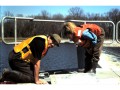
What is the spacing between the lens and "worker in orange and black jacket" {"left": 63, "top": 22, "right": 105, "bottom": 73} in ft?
15.4

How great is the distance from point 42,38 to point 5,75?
0.64m

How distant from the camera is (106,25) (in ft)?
19.3

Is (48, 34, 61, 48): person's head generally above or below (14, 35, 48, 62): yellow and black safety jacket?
above

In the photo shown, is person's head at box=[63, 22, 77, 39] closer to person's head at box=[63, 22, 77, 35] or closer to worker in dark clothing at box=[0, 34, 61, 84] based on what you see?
person's head at box=[63, 22, 77, 35]

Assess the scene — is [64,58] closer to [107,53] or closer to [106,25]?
[107,53]

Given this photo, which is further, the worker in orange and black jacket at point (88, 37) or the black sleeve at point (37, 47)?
the worker in orange and black jacket at point (88, 37)

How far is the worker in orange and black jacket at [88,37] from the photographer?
4.71m

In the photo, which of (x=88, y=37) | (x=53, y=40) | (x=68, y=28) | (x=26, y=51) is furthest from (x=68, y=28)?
(x=26, y=51)

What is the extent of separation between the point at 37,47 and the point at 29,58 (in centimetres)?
20

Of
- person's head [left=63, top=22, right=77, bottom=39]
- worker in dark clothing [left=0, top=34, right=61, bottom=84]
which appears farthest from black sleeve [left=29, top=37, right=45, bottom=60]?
person's head [left=63, top=22, right=77, bottom=39]

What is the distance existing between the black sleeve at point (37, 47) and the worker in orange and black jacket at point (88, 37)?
1.11 feet

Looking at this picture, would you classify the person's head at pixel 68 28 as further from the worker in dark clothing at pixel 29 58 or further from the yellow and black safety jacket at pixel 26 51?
the yellow and black safety jacket at pixel 26 51

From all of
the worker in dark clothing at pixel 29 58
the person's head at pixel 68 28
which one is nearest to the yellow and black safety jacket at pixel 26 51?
the worker in dark clothing at pixel 29 58

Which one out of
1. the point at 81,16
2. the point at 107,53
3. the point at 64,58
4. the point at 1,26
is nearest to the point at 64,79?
the point at 1,26
